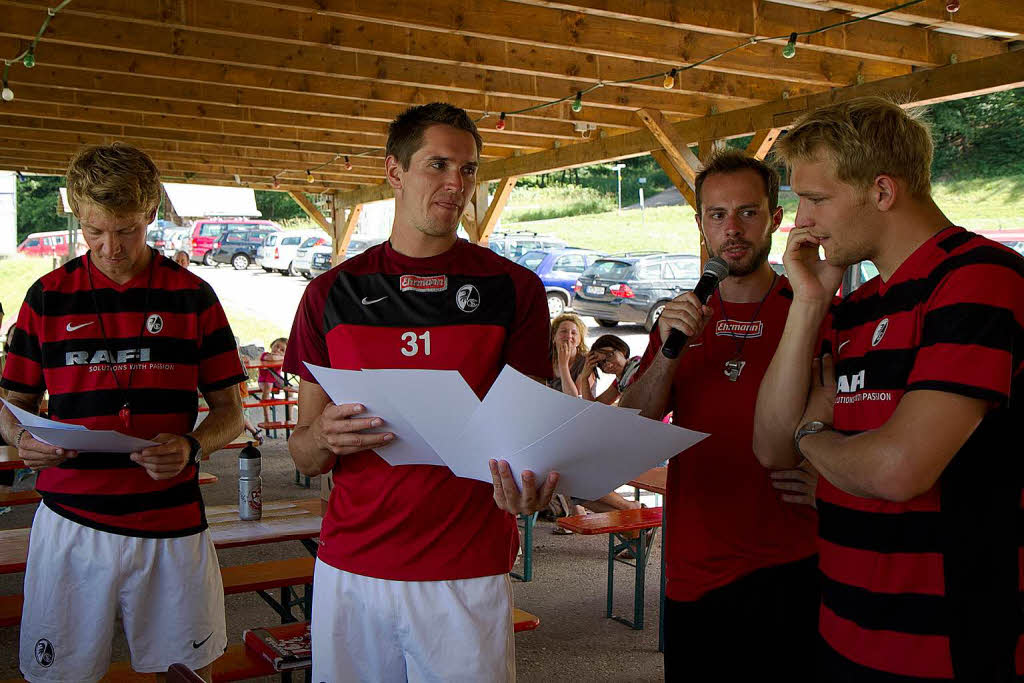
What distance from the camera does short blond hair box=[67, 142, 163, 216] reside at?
2.22 meters

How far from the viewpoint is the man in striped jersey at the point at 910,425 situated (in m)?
1.37

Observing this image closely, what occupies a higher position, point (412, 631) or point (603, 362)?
point (603, 362)

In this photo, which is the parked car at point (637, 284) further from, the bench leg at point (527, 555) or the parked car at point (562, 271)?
the bench leg at point (527, 555)

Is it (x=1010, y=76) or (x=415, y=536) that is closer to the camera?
(x=415, y=536)

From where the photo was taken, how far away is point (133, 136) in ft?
35.1

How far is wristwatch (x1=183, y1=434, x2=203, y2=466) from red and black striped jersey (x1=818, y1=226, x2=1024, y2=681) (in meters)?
1.61

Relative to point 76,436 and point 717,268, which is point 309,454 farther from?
point 717,268

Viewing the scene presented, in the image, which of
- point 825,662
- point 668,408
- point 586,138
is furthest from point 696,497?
point 586,138

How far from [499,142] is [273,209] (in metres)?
26.4

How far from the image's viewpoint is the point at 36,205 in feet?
94.9

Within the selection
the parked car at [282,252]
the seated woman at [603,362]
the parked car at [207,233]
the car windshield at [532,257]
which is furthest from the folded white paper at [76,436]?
the parked car at [207,233]

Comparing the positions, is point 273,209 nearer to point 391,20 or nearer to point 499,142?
point 499,142

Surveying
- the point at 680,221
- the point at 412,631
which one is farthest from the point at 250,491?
the point at 680,221

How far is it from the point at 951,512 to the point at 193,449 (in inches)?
69.9
